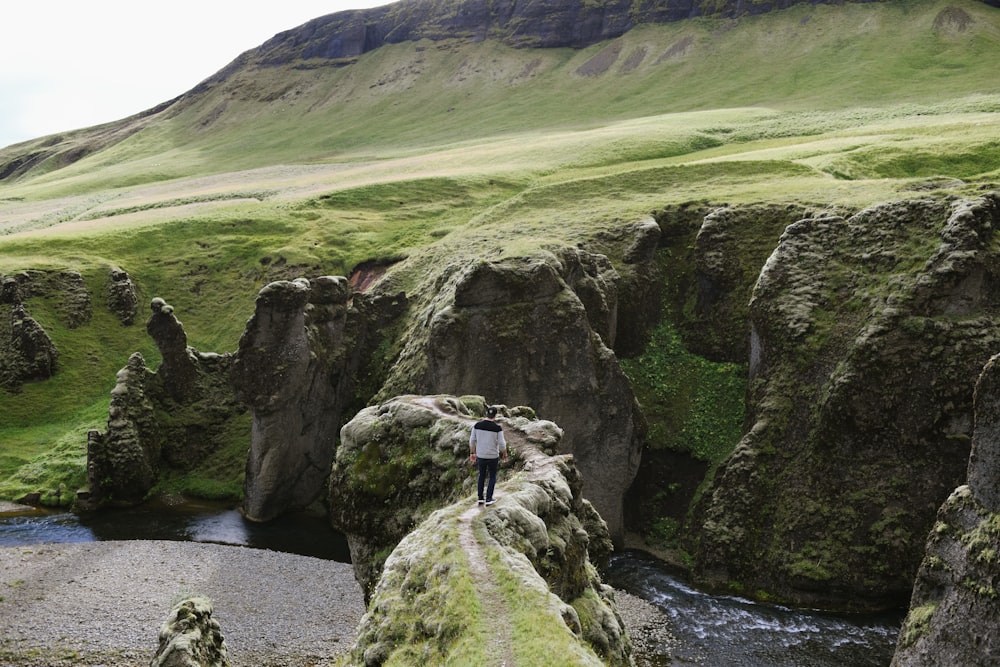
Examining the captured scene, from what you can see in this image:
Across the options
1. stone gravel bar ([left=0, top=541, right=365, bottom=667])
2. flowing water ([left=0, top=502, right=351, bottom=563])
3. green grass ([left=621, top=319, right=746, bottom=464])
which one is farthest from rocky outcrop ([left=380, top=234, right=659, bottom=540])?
stone gravel bar ([left=0, top=541, right=365, bottom=667])

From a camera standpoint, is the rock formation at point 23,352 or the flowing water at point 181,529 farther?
the rock formation at point 23,352

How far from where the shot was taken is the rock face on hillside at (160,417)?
180 feet

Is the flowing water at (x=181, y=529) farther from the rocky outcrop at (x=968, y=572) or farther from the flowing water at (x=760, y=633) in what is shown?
the rocky outcrop at (x=968, y=572)

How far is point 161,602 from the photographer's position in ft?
125

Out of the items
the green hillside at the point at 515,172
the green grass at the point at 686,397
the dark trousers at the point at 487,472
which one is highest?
the green hillside at the point at 515,172

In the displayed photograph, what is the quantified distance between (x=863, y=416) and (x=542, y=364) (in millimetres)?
17090

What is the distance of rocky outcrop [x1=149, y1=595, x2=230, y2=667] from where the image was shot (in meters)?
25.9

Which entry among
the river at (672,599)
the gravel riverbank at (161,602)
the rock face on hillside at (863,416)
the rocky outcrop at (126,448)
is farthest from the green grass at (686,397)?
the rocky outcrop at (126,448)

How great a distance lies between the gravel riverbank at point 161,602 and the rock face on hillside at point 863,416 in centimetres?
798

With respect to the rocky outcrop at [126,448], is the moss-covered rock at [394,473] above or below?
above

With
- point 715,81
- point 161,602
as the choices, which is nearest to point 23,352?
point 161,602

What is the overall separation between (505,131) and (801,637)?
13989cm

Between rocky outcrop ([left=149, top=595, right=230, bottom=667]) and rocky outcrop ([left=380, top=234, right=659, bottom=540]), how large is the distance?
20867 millimetres

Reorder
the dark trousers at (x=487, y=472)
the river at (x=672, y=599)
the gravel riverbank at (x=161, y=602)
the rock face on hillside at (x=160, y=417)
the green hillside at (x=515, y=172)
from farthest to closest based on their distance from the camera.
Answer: the green hillside at (x=515, y=172) < the rock face on hillside at (x=160, y=417) < the river at (x=672, y=599) < the gravel riverbank at (x=161, y=602) < the dark trousers at (x=487, y=472)
